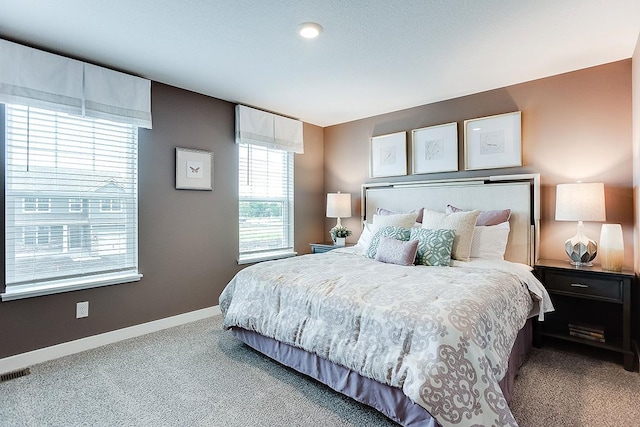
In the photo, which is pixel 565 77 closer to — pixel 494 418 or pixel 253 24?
pixel 253 24

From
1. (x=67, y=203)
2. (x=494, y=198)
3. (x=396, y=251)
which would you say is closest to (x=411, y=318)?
(x=396, y=251)

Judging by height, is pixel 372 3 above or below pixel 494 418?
above

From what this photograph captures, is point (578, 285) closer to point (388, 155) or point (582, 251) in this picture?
point (582, 251)

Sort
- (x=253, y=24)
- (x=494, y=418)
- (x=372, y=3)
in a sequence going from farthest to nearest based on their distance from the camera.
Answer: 1. (x=253, y=24)
2. (x=372, y=3)
3. (x=494, y=418)

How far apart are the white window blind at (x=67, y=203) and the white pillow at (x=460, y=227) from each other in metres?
2.88

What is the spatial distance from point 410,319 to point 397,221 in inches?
72.5

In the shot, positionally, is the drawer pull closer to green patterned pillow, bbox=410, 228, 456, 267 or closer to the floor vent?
green patterned pillow, bbox=410, 228, 456, 267

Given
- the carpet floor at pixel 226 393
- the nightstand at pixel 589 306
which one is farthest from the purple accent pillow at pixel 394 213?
the carpet floor at pixel 226 393

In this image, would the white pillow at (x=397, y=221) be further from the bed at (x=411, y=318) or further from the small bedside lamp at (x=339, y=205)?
the small bedside lamp at (x=339, y=205)

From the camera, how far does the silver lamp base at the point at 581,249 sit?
2670 mm

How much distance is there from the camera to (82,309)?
2.79 metres

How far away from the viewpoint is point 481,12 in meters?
2.07

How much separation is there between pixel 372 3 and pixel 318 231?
3359 mm

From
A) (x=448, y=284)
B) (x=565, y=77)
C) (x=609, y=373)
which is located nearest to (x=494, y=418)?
(x=448, y=284)
